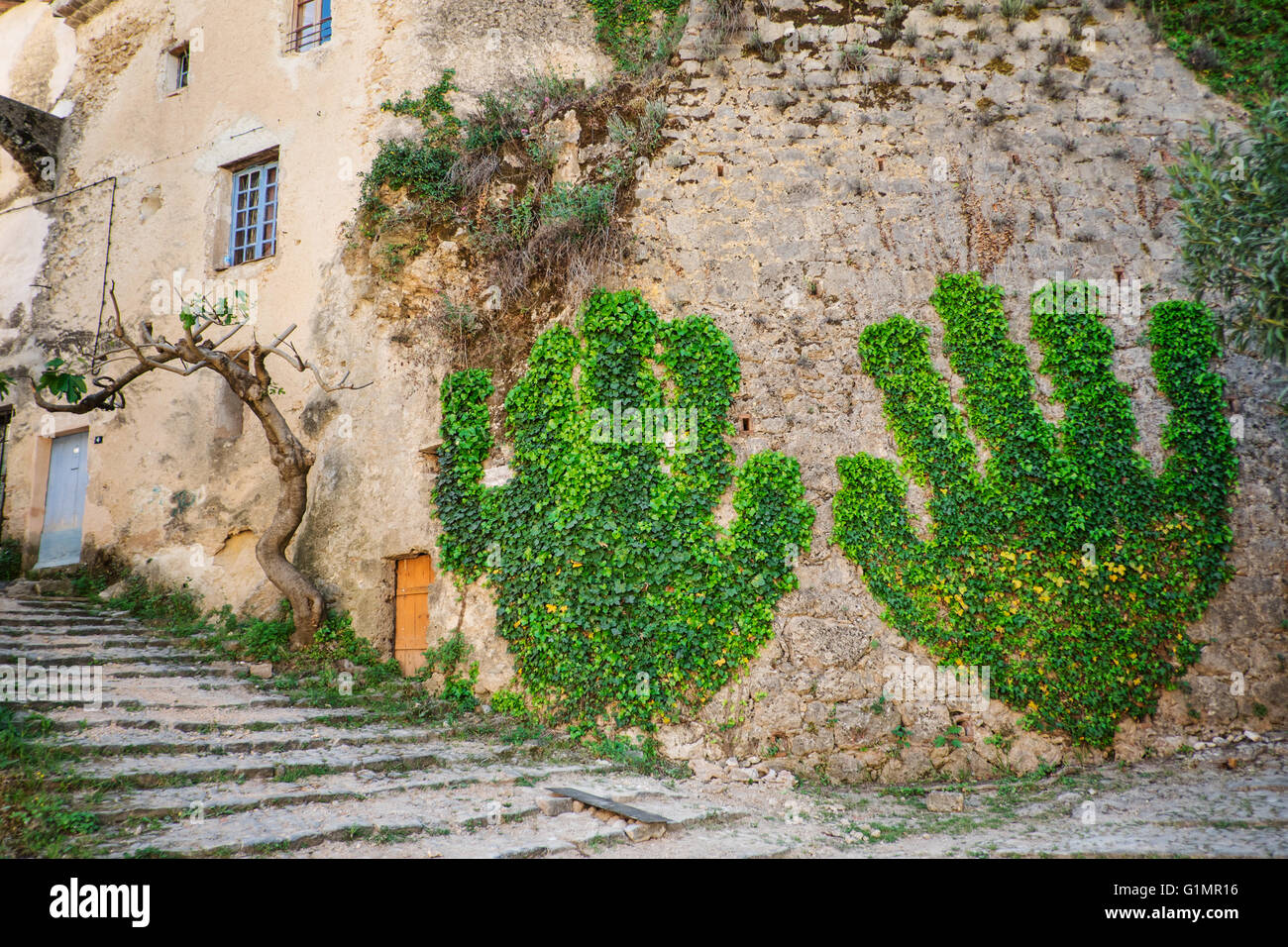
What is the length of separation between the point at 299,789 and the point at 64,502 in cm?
769

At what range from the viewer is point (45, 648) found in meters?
7.43

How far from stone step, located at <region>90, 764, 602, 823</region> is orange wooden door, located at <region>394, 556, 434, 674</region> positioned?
2.13m

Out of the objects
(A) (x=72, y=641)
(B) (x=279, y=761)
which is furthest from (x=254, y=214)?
(B) (x=279, y=761)

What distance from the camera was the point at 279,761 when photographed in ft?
19.0

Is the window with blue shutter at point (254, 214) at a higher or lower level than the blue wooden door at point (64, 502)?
higher

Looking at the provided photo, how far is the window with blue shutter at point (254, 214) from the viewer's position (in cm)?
1033

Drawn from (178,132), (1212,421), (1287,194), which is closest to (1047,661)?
(1212,421)

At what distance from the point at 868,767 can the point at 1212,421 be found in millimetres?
4236

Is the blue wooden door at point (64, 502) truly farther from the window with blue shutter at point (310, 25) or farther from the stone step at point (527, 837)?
the stone step at point (527, 837)

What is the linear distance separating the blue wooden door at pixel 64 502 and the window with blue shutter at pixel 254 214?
10.7ft

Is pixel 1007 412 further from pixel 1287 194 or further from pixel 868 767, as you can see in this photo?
pixel 868 767

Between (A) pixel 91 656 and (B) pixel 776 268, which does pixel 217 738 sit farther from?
(B) pixel 776 268

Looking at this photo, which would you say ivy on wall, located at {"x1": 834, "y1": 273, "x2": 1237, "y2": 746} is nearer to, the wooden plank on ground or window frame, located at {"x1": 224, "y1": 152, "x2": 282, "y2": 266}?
the wooden plank on ground

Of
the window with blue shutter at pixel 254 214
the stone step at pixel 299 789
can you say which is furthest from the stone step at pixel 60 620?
the window with blue shutter at pixel 254 214
